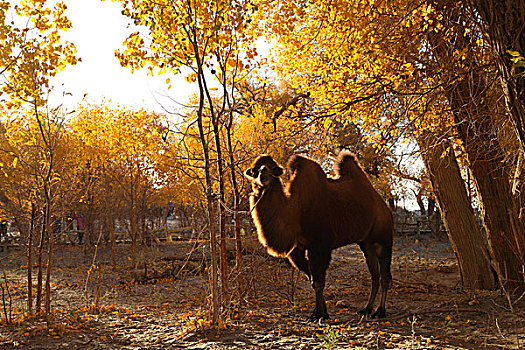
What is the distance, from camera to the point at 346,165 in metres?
7.25

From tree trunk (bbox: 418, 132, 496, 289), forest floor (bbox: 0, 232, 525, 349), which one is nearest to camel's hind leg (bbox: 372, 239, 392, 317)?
forest floor (bbox: 0, 232, 525, 349)

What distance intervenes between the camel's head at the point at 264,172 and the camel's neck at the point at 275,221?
0.15 meters

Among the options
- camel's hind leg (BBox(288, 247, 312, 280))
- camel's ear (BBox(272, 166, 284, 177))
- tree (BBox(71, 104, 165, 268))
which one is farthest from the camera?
tree (BBox(71, 104, 165, 268))

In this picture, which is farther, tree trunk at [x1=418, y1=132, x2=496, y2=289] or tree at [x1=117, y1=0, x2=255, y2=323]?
tree trunk at [x1=418, y1=132, x2=496, y2=289]

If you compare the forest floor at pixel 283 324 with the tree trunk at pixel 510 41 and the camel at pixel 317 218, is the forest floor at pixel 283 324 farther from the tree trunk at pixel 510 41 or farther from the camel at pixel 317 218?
the tree trunk at pixel 510 41

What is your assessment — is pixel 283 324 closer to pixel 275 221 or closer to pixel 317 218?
pixel 275 221

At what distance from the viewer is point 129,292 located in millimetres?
11406

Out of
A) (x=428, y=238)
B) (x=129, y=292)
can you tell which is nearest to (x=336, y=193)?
(x=129, y=292)

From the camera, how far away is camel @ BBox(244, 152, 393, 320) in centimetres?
583

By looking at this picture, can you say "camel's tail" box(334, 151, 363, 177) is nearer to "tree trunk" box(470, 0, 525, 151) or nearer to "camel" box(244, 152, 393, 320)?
"camel" box(244, 152, 393, 320)

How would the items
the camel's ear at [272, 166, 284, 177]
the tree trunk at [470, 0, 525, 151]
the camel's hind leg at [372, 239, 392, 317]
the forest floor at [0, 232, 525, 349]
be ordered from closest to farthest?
the tree trunk at [470, 0, 525, 151] → the forest floor at [0, 232, 525, 349] → the camel's ear at [272, 166, 284, 177] → the camel's hind leg at [372, 239, 392, 317]

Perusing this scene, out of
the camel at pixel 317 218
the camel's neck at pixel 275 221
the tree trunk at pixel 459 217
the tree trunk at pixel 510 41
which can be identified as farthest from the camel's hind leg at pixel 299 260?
the tree trunk at pixel 510 41

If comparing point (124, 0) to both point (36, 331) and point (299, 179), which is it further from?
point (36, 331)

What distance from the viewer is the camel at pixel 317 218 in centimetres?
583
